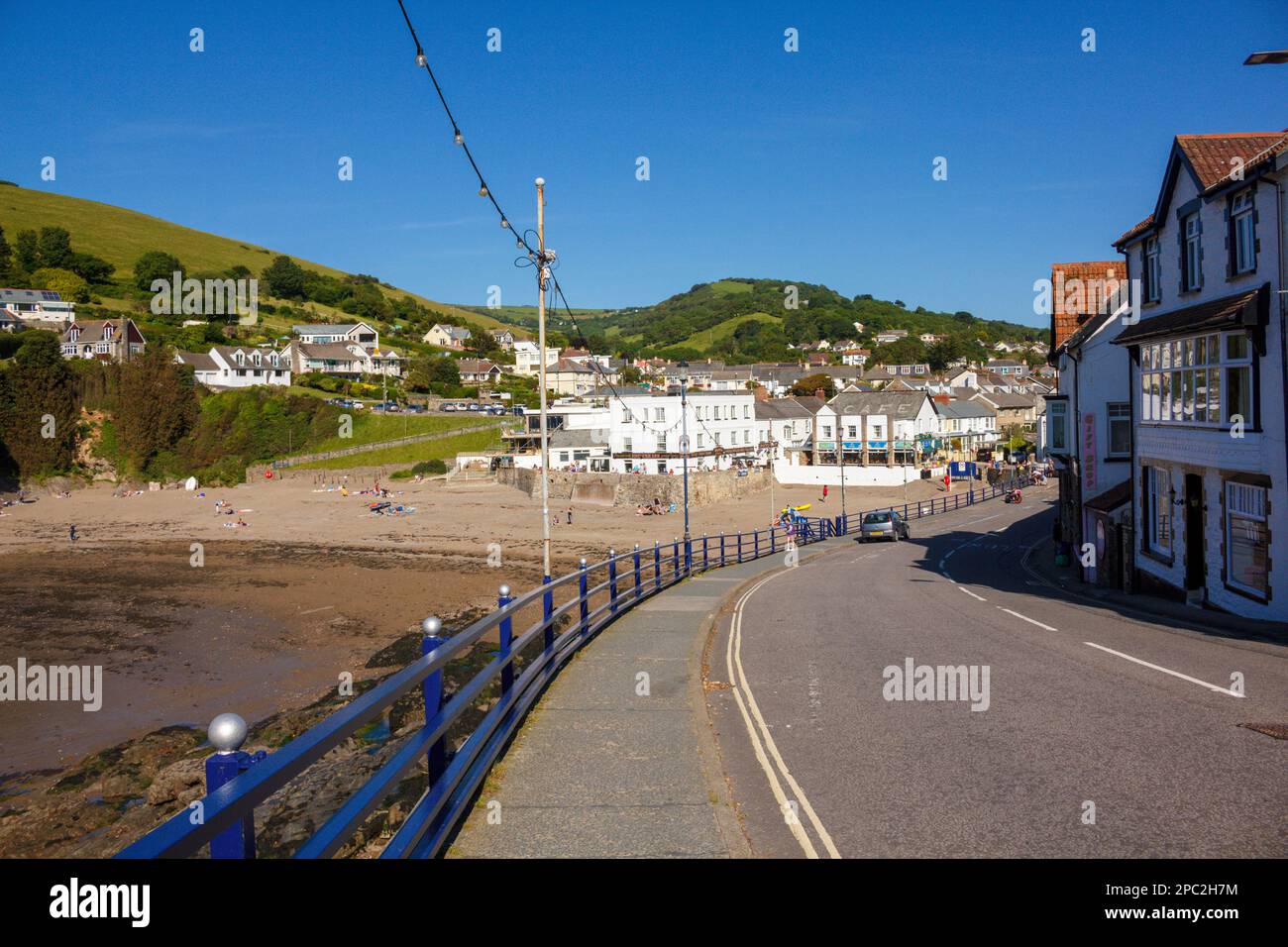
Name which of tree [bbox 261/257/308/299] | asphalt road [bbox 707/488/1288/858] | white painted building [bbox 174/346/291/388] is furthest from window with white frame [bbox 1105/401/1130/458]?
tree [bbox 261/257/308/299]

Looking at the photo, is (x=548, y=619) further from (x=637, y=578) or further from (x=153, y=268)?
(x=153, y=268)

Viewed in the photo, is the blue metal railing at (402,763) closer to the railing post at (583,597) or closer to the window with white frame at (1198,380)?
the railing post at (583,597)

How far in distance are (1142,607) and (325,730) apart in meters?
22.6

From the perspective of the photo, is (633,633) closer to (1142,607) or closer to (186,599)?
(1142,607)

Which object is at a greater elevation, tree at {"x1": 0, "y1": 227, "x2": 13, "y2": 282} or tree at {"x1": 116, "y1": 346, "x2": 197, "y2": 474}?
tree at {"x1": 0, "y1": 227, "x2": 13, "y2": 282}

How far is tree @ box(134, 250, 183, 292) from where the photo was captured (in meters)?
164

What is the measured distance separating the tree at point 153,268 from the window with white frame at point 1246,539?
176m

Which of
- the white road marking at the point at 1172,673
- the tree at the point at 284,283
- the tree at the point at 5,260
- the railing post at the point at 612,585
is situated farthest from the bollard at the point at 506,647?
the tree at the point at 284,283

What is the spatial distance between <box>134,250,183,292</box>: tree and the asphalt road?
576ft

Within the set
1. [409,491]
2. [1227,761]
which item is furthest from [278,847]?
[409,491]

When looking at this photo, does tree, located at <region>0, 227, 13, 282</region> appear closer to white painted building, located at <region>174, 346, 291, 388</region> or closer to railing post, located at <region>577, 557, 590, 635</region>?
white painted building, located at <region>174, 346, 291, 388</region>

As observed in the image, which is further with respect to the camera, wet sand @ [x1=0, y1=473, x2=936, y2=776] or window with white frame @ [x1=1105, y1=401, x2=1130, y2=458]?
window with white frame @ [x1=1105, y1=401, x2=1130, y2=458]

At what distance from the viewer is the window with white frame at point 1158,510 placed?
948 inches

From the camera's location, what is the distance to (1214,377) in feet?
66.5
